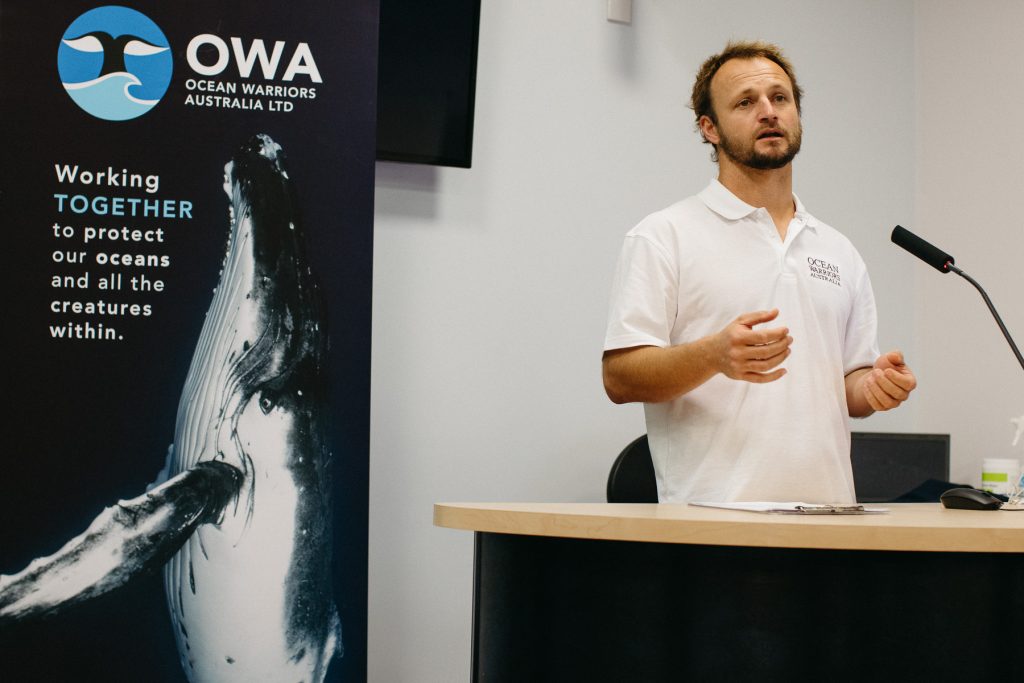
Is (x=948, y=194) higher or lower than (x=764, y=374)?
higher

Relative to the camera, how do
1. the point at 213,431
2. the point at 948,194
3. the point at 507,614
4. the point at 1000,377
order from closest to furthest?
the point at 507,614
the point at 213,431
the point at 1000,377
the point at 948,194

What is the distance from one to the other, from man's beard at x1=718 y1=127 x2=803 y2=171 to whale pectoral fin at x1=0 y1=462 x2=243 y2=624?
1.16 metres

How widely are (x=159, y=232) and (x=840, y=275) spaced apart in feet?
4.41

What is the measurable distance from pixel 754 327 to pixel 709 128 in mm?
A: 602

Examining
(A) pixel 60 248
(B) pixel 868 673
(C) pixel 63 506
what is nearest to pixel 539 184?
(A) pixel 60 248

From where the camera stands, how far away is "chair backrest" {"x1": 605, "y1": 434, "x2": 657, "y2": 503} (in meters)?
2.32

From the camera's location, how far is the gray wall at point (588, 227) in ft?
8.79

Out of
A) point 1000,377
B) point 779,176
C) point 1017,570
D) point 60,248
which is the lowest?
point 1017,570

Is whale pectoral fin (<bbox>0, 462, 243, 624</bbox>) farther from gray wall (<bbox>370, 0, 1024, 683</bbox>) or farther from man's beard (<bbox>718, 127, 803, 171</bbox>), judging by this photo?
man's beard (<bbox>718, 127, 803, 171</bbox>)

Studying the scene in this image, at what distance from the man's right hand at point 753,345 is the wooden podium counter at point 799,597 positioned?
1.10 ft

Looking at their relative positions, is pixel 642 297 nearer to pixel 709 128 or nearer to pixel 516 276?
pixel 709 128

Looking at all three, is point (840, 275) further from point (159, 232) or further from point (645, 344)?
point (159, 232)

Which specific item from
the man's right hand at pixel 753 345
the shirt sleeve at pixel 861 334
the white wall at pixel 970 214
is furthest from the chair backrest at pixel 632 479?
the white wall at pixel 970 214

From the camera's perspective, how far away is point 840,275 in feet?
6.54
